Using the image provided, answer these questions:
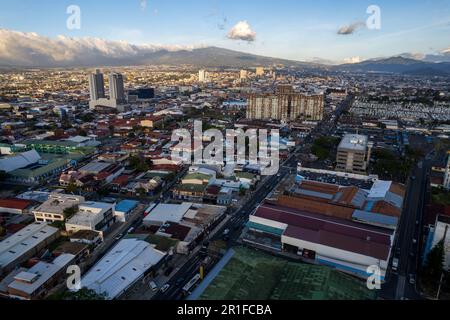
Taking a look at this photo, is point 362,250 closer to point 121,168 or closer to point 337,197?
point 337,197

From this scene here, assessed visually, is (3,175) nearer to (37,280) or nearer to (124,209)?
(124,209)

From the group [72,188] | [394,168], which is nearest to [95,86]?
[72,188]

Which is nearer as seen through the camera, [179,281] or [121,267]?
[121,267]

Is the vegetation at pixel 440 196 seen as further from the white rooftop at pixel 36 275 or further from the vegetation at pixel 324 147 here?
the white rooftop at pixel 36 275

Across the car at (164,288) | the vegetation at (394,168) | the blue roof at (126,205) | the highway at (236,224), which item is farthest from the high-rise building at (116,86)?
the car at (164,288)

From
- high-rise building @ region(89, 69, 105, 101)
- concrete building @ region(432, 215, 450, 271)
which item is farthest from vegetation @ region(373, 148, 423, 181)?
high-rise building @ region(89, 69, 105, 101)
